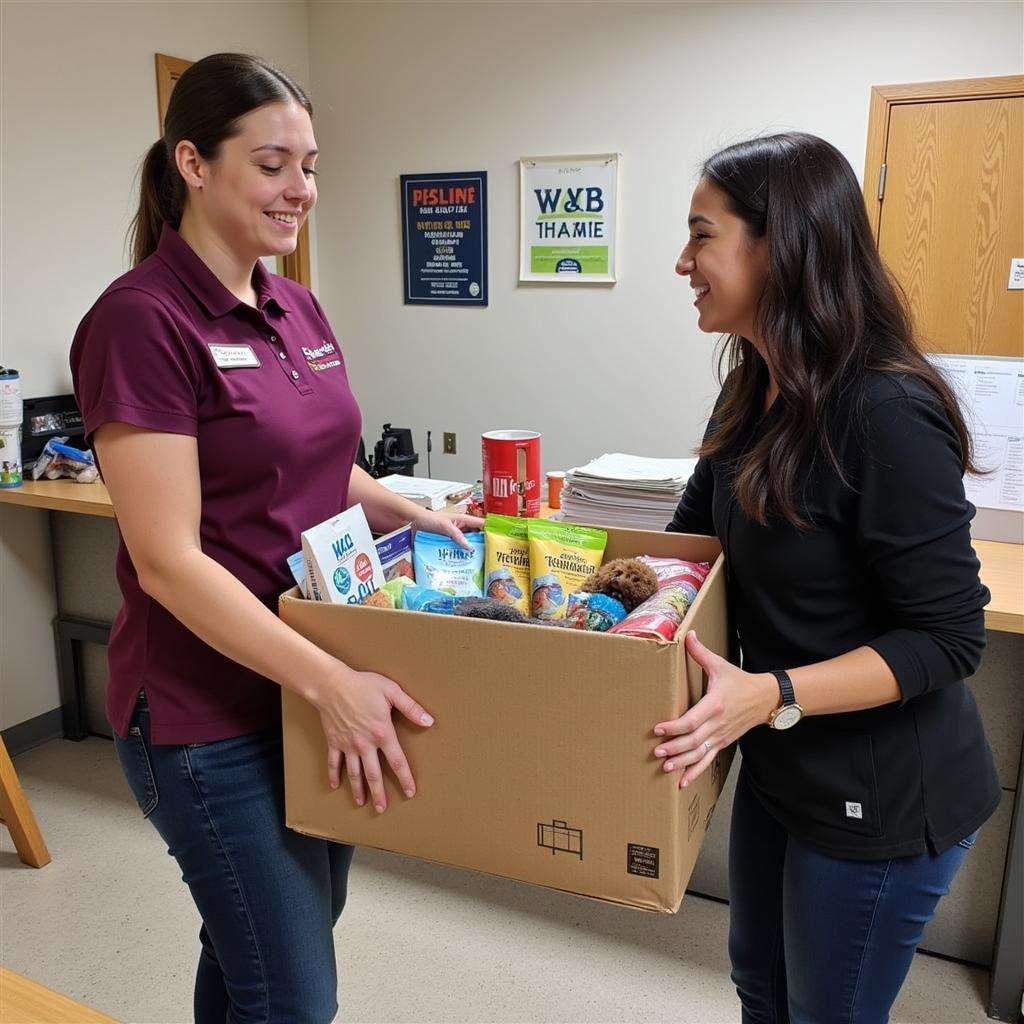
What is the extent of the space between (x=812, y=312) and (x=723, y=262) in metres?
0.12

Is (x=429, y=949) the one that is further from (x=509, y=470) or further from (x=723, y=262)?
(x=723, y=262)

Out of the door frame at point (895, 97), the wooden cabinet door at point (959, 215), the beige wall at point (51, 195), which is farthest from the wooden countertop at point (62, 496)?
the wooden cabinet door at point (959, 215)

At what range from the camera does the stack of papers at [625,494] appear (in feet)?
6.48

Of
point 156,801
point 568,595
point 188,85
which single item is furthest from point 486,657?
point 188,85

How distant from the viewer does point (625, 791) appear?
929mm

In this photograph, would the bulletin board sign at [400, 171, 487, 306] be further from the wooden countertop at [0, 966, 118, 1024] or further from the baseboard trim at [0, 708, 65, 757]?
the wooden countertop at [0, 966, 118, 1024]

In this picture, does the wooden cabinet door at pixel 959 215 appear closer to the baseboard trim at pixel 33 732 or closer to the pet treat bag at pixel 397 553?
the pet treat bag at pixel 397 553

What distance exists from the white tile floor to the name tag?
1.41 metres

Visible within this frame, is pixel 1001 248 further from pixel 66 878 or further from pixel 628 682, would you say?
pixel 66 878

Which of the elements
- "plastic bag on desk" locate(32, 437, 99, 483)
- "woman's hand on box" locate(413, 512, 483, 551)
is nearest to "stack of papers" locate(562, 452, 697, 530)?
"woman's hand on box" locate(413, 512, 483, 551)

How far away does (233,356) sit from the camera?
1.08 metres

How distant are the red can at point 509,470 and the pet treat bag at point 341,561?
2.64 feet

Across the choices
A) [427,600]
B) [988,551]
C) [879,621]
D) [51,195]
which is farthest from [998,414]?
[51,195]

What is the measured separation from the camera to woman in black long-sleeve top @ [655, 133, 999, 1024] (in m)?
0.97
